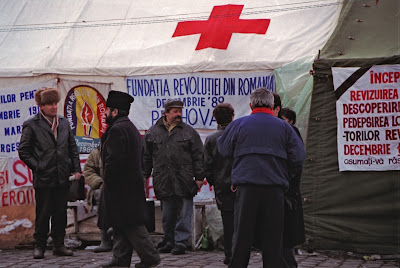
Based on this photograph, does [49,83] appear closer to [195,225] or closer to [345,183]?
[195,225]

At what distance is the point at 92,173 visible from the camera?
35.1 feet

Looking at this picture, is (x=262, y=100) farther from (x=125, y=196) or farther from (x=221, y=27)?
(x=221, y=27)

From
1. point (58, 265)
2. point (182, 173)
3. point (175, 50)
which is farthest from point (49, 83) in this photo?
point (58, 265)

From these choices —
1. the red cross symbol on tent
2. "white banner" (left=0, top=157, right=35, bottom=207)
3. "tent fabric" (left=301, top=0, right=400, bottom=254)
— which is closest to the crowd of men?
"tent fabric" (left=301, top=0, right=400, bottom=254)

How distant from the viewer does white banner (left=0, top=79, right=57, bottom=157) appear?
12.0 metres

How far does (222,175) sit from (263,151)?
204 cm

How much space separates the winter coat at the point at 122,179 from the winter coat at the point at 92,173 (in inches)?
109

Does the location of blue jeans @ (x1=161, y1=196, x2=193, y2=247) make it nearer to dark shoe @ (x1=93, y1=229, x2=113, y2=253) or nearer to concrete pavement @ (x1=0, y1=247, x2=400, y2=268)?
concrete pavement @ (x1=0, y1=247, x2=400, y2=268)

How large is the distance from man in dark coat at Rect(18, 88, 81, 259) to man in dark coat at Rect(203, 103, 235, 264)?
77.0 inches

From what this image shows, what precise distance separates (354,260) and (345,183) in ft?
3.14

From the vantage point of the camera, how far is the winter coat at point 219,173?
8.67 meters

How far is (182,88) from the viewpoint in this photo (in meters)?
11.3

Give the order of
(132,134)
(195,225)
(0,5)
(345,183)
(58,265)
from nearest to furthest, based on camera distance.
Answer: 1. (132,134)
2. (58,265)
3. (345,183)
4. (195,225)
5. (0,5)

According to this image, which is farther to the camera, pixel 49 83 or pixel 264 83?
pixel 49 83
